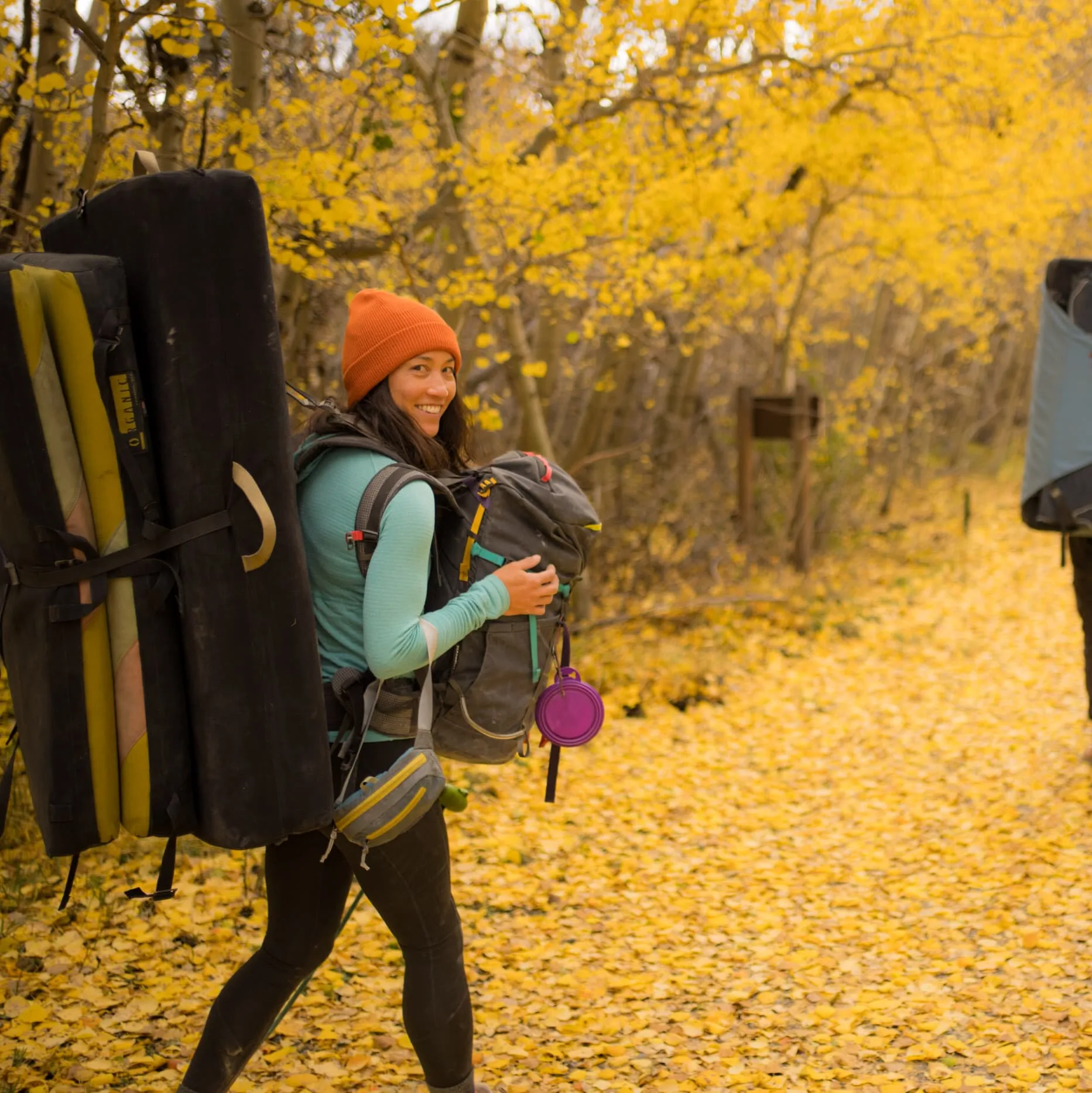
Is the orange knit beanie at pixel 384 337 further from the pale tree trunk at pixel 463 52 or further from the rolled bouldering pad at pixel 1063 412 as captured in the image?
the pale tree trunk at pixel 463 52

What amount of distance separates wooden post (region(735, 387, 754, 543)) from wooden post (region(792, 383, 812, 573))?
1.18ft

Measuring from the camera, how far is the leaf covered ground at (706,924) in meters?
3.08

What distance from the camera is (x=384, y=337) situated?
2193mm

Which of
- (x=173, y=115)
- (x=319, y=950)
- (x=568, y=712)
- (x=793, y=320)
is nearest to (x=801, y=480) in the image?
(x=793, y=320)

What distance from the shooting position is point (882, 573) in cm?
1045

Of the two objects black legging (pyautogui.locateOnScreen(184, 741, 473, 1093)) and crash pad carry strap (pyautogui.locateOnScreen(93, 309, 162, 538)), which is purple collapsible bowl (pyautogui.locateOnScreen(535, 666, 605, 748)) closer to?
black legging (pyautogui.locateOnScreen(184, 741, 473, 1093))

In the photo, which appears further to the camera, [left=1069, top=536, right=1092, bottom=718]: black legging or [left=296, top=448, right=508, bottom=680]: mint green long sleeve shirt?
[left=1069, top=536, right=1092, bottom=718]: black legging

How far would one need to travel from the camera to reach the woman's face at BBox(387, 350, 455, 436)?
2223mm

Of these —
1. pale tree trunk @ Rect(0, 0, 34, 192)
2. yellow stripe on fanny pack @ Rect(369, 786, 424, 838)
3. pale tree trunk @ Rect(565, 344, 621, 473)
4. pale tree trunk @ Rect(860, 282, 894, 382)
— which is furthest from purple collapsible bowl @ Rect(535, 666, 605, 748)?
pale tree trunk @ Rect(860, 282, 894, 382)

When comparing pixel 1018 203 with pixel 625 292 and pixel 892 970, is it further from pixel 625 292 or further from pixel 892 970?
pixel 892 970

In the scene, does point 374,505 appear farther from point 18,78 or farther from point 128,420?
point 18,78

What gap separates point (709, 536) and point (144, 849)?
603 centimetres

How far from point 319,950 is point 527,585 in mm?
857

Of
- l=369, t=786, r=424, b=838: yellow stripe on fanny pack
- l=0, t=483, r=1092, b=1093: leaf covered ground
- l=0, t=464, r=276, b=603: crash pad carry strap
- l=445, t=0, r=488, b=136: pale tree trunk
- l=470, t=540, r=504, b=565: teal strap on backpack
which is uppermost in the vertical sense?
l=445, t=0, r=488, b=136: pale tree trunk
